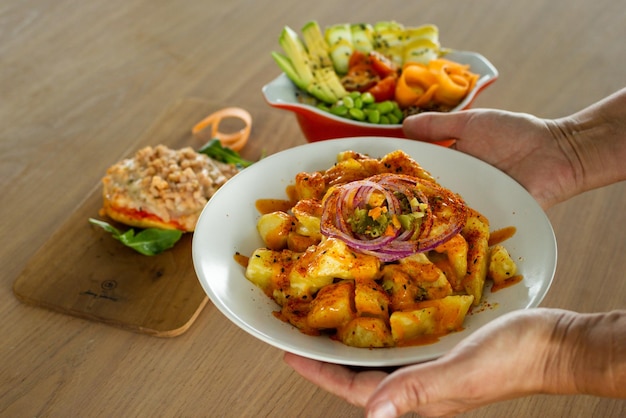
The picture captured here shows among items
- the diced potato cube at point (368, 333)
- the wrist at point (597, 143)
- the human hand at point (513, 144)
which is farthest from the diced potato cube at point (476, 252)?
the wrist at point (597, 143)

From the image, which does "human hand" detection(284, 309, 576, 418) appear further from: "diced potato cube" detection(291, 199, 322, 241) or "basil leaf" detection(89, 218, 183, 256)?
"basil leaf" detection(89, 218, 183, 256)

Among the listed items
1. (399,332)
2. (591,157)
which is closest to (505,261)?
(399,332)

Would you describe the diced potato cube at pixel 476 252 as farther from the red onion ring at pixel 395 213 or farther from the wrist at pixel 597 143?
the wrist at pixel 597 143

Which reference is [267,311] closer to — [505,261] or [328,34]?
[505,261]

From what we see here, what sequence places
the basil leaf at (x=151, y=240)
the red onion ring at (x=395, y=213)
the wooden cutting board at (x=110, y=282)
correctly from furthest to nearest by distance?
the basil leaf at (x=151, y=240), the wooden cutting board at (x=110, y=282), the red onion ring at (x=395, y=213)

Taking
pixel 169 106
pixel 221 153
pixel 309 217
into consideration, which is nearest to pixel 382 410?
pixel 309 217

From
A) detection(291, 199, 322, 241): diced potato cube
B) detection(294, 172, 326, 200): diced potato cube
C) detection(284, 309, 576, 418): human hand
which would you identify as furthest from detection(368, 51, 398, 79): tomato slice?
detection(284, 309, 576, 418): human hand
